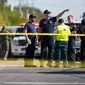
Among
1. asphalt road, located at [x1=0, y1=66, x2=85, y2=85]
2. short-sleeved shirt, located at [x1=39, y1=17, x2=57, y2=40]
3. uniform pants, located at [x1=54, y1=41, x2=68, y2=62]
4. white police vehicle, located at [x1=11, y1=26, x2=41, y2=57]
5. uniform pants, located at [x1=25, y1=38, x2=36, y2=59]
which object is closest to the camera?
asphalt road, located at [x1=0, y1=66, x2=85, y2=85]

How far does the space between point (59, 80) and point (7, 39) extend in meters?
9.54

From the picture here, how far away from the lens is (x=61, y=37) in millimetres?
17562

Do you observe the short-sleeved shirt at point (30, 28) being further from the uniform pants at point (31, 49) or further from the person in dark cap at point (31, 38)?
the uniform pants at point (31, 49)

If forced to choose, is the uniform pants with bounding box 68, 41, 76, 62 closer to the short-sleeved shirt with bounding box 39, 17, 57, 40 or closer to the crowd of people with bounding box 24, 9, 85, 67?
the crowd of people with bounding box 24, 9, 85, 67

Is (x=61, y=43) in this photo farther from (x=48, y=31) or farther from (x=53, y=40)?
(x=48, y=31)

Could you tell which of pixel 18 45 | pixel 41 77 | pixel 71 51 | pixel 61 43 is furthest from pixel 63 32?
pixel 18 45

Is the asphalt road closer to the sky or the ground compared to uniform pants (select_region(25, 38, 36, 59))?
closer to the ground

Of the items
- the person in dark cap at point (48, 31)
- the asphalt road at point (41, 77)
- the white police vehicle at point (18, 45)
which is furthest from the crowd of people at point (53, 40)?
the white police vehicle at point (18, 45)

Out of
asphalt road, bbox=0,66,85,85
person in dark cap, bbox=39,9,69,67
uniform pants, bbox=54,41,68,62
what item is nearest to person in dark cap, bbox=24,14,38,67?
person in dark cap, bbox=39,9,69,67

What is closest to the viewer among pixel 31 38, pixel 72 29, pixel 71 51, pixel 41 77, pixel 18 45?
pixel 41 77

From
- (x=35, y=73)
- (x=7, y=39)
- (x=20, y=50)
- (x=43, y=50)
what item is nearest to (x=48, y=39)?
(x=43, y=50)

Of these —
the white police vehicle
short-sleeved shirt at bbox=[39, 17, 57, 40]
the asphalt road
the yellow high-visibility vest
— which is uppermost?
short-sleeved shirt at bbox=[39, 17, 57, 40]

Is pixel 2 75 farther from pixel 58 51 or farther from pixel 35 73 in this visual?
pixel 58 51

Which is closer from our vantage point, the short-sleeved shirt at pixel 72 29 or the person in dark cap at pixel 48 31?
the person in dark cap at pixel 48 31
